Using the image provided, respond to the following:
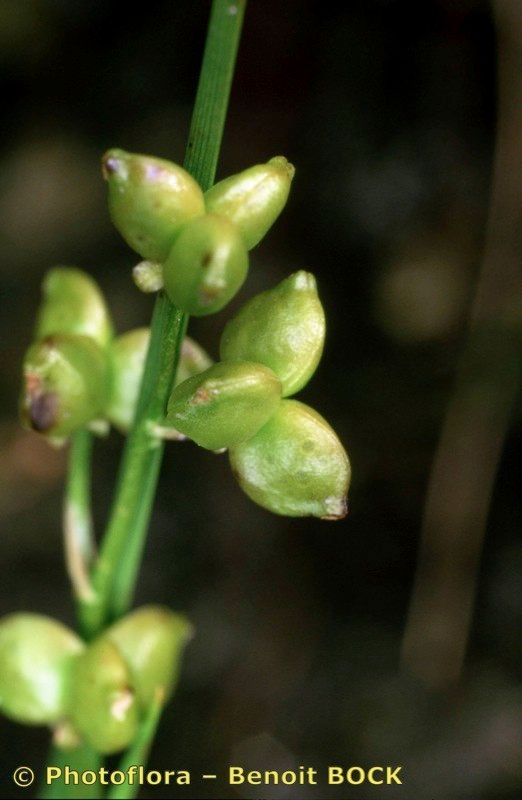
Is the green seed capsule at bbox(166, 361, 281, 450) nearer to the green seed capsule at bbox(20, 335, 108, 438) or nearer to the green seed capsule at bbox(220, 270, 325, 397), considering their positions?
the green seed capsule at bbox(220, 270, 325, 397)

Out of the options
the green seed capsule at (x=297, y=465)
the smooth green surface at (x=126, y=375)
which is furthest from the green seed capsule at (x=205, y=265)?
the smooth green surface at (x=126, y=375)

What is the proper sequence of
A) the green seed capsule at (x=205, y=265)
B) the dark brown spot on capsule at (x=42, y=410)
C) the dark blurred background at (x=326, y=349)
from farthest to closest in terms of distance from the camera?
the dark blurred background at (x=326, y=349) → the dark brown spot on capsule at (x=42, y=410) → the green seed capsule at (x=205, y=265)

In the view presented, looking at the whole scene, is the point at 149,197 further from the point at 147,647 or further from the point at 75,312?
the point at 147,647

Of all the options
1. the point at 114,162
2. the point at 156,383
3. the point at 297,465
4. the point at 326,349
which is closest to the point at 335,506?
the point at 297,465

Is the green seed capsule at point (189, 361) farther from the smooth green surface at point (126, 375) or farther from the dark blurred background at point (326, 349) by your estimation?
the dark blurred background at point (326, 349)

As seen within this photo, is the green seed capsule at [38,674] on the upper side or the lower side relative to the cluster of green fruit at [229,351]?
lower

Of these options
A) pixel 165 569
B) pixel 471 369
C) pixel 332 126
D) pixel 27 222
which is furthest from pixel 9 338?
pixel 471 369
